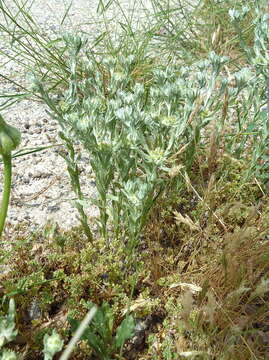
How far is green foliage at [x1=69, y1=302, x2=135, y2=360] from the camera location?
1355 millimetres

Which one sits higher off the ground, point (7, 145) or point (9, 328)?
point (7, 145)

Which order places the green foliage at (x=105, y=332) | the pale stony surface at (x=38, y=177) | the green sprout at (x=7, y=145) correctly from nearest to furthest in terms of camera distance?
the green sprout at (x=7, y=145)
the green foliage at (x=105, y=332)
the pale stony surface at (x=38, y=177)

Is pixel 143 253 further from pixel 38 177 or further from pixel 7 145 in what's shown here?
pixel 7 145

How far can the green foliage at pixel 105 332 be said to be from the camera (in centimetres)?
136

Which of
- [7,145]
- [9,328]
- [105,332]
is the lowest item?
[105,332]

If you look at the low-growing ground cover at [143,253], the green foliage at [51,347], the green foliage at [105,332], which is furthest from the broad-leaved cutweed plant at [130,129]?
the green foliage at [51,347]

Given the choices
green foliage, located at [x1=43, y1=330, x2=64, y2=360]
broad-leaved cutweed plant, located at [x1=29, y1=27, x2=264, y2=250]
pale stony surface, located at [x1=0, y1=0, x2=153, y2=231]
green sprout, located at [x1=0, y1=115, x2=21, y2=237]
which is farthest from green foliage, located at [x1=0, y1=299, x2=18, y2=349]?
pale stony surface, located at [x1=0, y1=0, x2=153, y2=231]

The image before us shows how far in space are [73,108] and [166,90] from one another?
343mm

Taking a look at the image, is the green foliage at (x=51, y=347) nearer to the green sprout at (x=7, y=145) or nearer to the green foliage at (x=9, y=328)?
the green foliage at (x=9, y=328)

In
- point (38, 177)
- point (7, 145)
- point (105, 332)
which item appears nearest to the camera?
point (7, 145)

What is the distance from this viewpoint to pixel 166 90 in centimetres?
149

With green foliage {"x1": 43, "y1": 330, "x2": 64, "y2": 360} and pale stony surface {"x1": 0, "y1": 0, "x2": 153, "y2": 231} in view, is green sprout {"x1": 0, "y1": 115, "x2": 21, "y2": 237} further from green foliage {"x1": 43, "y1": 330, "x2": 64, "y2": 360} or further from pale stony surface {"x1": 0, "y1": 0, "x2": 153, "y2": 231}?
pale stony surface {"x1": 0, "y1": 0, "x2": 153, "y2": 231}

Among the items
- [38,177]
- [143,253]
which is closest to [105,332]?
[143,253]

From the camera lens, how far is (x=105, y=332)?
4.56 feet
